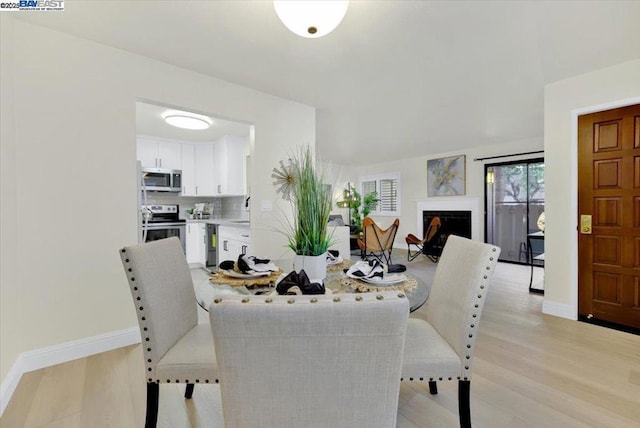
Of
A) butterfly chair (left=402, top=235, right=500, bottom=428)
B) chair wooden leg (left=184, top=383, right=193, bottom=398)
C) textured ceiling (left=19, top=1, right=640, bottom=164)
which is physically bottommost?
chair wooden leg (left=184, top=383, right=193, bottom=398)

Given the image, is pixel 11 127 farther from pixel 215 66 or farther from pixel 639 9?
pixel 639 9

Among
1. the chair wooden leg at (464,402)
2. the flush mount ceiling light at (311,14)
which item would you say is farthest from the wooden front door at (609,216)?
the flush mount ceiling light at (311,14)

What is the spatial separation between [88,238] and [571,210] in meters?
4.34

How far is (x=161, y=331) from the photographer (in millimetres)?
1241

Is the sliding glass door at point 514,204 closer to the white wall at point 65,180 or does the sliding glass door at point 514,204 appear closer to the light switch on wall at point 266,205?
the light switch on wall at point 266,205

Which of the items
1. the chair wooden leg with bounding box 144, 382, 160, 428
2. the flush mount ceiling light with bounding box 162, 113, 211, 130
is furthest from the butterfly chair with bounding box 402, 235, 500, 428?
the flush mount ceiling light with bounding box 162, 113, 211, 130

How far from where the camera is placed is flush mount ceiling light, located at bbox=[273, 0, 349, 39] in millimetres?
1429

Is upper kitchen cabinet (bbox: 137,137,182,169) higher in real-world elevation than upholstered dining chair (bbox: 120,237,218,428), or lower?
higher

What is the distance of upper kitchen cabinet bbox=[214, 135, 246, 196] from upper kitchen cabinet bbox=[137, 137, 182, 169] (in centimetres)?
78

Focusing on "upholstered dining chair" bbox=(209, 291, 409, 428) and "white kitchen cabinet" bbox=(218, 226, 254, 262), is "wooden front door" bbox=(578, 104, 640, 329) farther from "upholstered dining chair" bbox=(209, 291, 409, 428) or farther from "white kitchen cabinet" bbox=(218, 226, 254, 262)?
"white kitchen cabinet" bbox=(218, 226, 254, 262)

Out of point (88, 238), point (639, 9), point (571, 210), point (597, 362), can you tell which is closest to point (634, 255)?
point (571, 210)

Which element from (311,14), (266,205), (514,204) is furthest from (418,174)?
(311,14)

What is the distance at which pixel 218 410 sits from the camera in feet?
5.04

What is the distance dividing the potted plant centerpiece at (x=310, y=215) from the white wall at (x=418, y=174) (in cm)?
448
